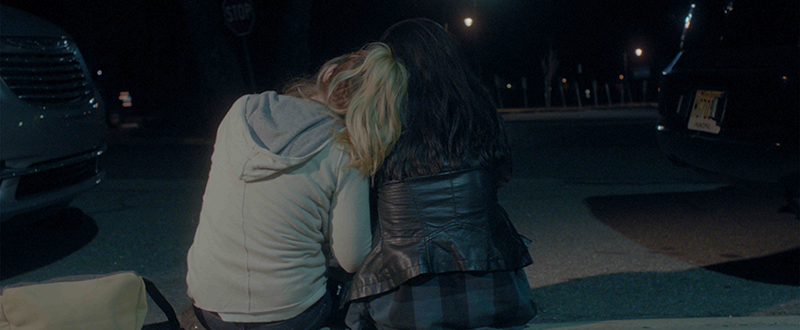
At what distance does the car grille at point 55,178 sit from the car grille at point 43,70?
1.44 feet

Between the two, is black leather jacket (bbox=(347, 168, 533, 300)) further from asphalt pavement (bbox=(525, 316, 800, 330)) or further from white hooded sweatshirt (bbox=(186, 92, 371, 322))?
asphalt pavement (bbox=(525, 316, 800, 330))

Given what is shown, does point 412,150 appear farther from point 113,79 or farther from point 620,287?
point 113,79

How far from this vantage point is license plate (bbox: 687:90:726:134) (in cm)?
Result: 407

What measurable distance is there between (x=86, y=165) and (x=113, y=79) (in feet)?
78.0

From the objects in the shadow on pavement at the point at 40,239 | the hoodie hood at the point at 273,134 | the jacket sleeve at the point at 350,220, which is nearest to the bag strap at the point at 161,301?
the hoodie hood at the point at 273,134

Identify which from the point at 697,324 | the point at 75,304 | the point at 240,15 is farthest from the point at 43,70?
the point at 240,15

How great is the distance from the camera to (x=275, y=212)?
71.2 inches

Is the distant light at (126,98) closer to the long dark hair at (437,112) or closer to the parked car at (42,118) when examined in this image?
the parked car at (42,118)

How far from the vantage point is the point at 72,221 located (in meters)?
5.41

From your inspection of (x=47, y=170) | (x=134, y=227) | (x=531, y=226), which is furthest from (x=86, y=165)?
(x=531, y=226)

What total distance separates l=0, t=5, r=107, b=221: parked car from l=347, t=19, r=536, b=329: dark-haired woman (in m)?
2.66

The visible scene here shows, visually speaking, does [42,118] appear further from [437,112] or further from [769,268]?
[769,268]

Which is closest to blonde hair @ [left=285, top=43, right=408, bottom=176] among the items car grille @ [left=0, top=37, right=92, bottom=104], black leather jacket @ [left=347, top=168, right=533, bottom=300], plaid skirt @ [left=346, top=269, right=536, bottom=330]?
black leather jacket @ [left=347, top=168, right=533, bottom=300]

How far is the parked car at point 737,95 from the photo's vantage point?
12.0 ft
